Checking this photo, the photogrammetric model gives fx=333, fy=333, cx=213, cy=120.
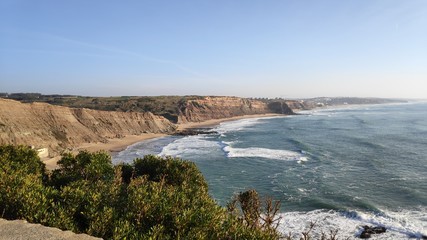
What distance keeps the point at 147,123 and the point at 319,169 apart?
59.5 metres

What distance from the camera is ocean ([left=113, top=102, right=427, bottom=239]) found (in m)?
28.1

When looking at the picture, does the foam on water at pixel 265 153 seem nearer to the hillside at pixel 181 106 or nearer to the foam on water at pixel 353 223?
the foam on water at pixel 353 223

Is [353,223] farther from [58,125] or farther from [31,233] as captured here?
[58,125]

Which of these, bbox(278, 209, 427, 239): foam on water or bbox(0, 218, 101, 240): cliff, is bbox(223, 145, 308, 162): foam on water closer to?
bbox(278, 209, 427, 239): foam on water

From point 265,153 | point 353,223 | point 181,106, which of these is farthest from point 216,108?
point 353,223

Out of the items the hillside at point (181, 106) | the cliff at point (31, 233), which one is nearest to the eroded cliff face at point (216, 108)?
the hillside at point (181, 106)

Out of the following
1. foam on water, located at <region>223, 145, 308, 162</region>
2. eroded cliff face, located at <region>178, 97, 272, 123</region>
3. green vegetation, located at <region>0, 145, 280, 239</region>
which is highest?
green vegetation, located at <region>0, 145, 280, 239</region>

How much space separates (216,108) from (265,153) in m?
92.4

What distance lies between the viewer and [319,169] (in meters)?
45.8

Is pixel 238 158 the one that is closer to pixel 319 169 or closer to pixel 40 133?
pixel 319 169

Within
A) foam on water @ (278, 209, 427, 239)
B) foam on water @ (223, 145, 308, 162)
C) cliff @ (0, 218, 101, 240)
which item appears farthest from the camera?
foam on water @ (223, 145, 308, 162)

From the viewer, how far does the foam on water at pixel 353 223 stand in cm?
2509

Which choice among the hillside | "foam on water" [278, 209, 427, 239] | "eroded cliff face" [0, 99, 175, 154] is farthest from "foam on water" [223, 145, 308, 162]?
the hillside

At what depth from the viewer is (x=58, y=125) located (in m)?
Result: 65.5
